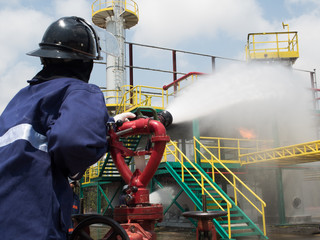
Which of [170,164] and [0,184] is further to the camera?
[170,164]

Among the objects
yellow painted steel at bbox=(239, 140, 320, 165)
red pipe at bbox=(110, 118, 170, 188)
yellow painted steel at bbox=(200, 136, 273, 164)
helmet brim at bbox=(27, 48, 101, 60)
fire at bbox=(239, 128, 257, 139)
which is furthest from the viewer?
fire at bbox=(239, 128, 257, 139)

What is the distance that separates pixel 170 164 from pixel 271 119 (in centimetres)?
671

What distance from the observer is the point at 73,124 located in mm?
1551

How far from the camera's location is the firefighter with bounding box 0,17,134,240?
1.54 metres

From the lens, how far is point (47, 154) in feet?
5.33

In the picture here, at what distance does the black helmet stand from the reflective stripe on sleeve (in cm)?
45

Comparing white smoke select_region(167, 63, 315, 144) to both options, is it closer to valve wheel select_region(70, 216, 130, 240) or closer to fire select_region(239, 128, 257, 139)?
fire select_region(239, 128, 257, 139)

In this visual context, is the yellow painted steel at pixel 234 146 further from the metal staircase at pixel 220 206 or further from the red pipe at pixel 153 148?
the red pipe at pixel 153 148

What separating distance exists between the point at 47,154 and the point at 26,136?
0.13 metres

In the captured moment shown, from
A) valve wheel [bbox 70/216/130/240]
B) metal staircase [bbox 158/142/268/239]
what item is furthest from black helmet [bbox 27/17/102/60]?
metal staircase [bbox 158/142/268/239]

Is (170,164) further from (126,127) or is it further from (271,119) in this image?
(126,127)

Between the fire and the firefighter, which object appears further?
the fire

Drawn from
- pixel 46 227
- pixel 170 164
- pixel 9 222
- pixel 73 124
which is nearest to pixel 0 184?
pixel 9 222

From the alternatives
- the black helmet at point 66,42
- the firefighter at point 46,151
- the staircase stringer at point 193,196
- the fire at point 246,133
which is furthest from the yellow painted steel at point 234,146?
the firefighter at point 46,151
